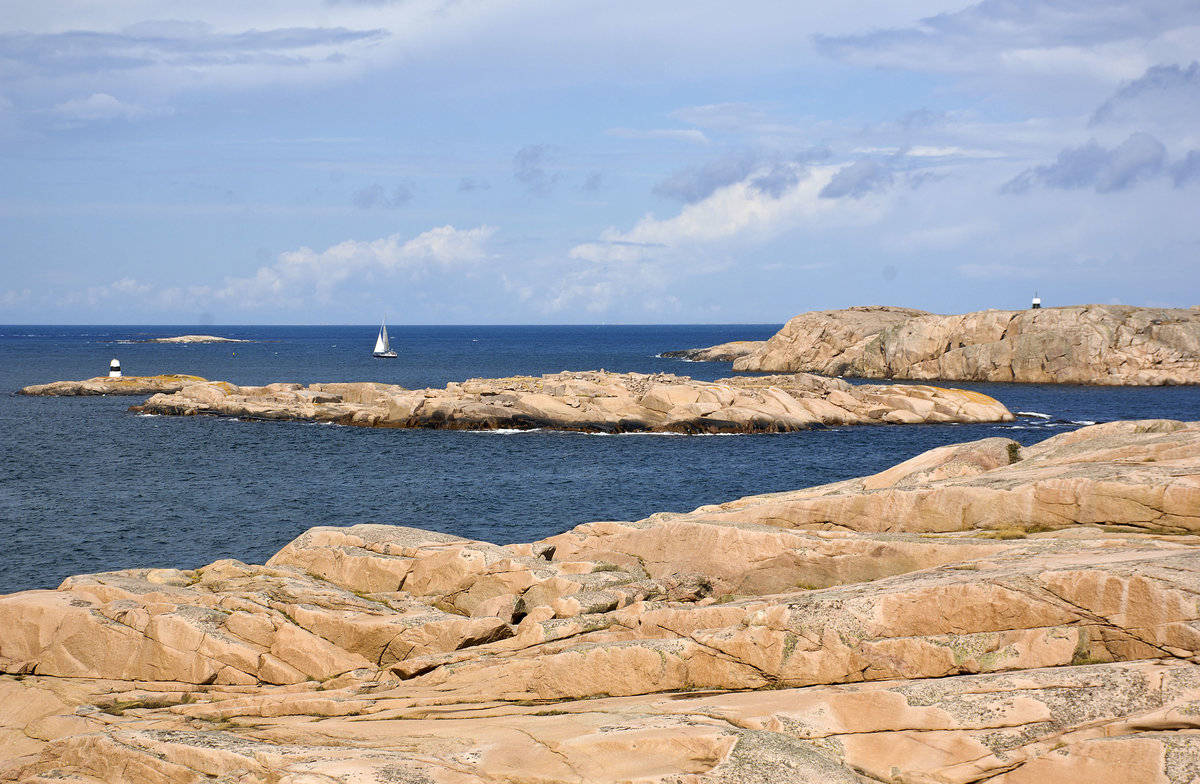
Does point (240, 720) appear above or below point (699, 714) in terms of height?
below

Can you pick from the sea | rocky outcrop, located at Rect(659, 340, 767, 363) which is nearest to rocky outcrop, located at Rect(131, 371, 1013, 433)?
the sea

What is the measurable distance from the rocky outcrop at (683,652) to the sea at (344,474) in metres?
16.4

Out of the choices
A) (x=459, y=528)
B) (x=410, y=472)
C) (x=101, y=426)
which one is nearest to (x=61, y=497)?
(x=410, y=472)

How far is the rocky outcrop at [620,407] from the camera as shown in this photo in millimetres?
77375

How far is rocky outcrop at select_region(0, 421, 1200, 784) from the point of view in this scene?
11.2m

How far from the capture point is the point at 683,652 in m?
14.8

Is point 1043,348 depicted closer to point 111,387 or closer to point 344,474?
point 344,474

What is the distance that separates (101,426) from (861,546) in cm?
7684

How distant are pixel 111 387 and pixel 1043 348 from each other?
365 feet

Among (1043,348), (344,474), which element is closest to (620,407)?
(344,474)

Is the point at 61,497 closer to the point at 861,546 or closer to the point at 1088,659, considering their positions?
the point at 861,546

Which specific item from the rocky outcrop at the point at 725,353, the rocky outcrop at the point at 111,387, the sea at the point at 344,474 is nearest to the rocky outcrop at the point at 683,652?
the sea at the point at 344,474

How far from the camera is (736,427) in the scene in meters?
76.5

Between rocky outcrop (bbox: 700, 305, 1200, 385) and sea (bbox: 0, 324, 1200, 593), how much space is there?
1380 cm
